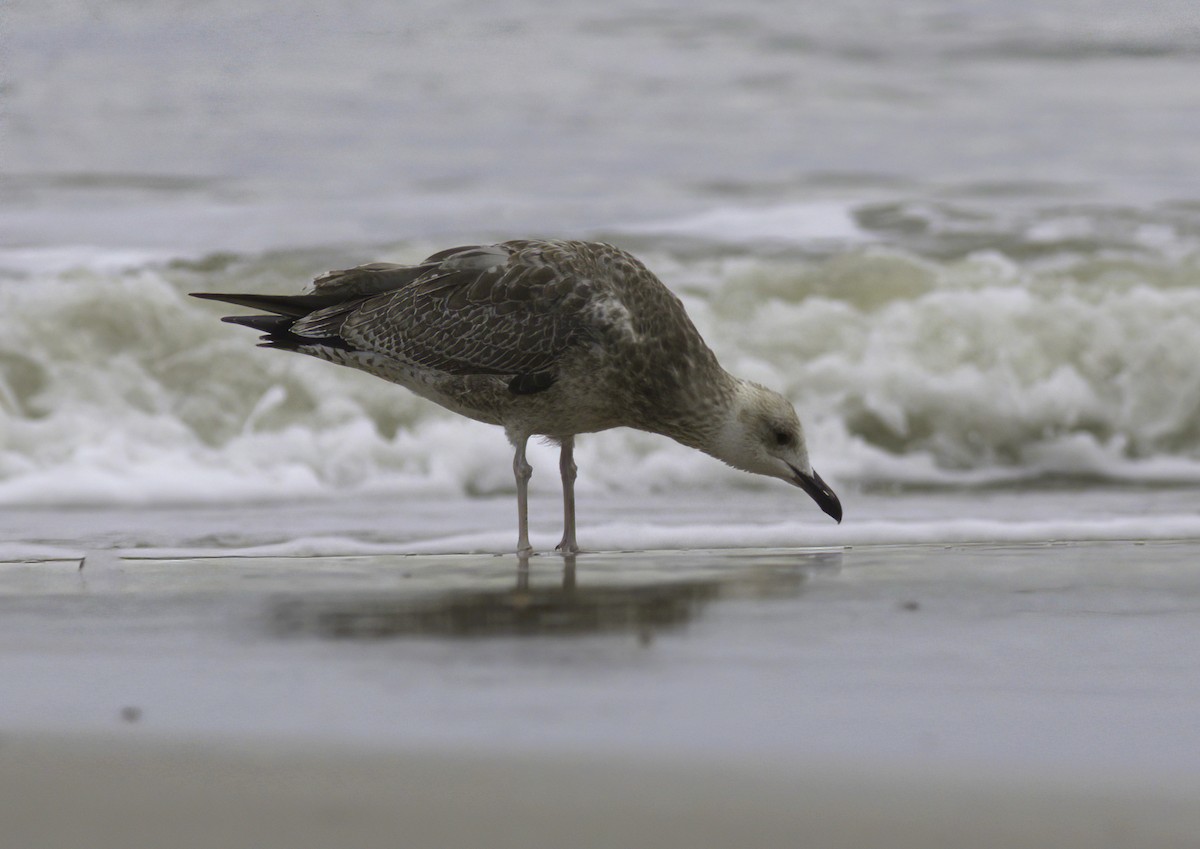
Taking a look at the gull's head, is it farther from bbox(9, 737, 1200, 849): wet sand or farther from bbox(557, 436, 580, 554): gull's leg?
bbox(9, 737, 1200, 849): wet sand

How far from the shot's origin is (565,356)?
635 cm

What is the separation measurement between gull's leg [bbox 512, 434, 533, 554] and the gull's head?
0.74 metres

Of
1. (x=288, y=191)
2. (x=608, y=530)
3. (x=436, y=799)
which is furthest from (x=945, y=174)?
(x=436, y=799)

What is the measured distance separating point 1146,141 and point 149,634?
46.5 ft

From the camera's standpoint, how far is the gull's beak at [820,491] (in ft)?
20.9

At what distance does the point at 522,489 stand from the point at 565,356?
21.7 inches

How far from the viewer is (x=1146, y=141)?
16.6 meters

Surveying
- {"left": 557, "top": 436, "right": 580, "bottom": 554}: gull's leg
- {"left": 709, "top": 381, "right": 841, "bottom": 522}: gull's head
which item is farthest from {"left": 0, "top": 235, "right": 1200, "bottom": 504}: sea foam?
{"left": 709, "top": 381, "right": 841, "bottom": 522}: gull's head

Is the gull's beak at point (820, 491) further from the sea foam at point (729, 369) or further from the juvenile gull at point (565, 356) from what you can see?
the sea foam at point (729, 369)

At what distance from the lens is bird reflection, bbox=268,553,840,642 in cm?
448

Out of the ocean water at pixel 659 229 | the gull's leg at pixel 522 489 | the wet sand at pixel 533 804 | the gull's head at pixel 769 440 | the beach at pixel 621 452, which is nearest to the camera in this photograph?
the wet sand at pixel 533 804

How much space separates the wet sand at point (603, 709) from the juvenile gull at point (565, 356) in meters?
1.02

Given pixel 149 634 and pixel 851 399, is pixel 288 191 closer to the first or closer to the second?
pixel 851 399

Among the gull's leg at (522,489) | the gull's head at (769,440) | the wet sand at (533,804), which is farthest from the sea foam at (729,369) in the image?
the wet sand at (533,804)
